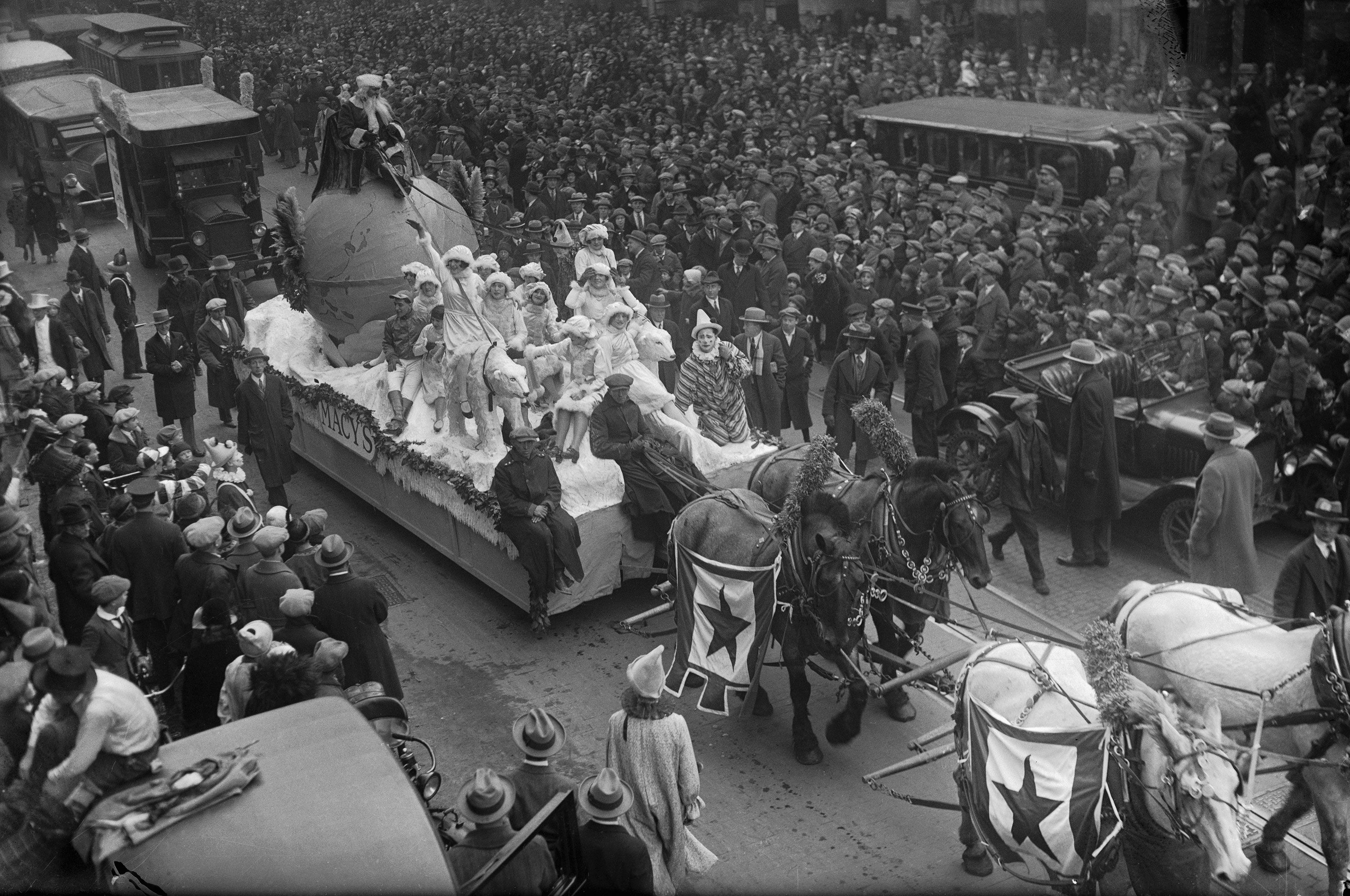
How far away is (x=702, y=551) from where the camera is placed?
29.9ft

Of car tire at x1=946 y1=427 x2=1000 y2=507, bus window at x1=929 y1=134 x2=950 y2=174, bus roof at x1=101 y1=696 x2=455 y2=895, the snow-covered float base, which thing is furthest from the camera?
bus window at x1=929 y1=134 x2=950 y2=174

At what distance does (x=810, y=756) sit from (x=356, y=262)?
7.77m

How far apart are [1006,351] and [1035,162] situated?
22.4 ft

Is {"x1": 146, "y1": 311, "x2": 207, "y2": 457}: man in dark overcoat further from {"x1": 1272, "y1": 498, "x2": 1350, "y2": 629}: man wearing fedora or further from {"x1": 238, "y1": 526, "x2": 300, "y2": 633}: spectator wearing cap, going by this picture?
{"x1": 1272, "y1": 498, "x2": 1350, "y2": 629}: man wearing fedora

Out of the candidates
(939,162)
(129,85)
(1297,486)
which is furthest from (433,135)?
(1297,486)

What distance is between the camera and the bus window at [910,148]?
21.1 m

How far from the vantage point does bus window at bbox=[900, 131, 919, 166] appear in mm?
21125

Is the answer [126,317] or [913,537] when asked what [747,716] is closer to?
[913,537]

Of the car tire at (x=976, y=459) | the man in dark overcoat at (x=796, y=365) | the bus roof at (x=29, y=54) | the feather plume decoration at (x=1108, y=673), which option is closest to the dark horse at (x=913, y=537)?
the feather plume decoration at (x=1108, y=673)

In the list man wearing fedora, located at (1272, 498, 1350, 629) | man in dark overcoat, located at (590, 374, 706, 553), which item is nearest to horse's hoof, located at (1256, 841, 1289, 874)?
man wearing fedora, located at (1272, 498, 1350, 629)

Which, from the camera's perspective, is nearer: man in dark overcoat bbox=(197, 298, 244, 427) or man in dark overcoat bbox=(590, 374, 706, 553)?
man in dark overcoat bbox=(590, 374, 706, 553)

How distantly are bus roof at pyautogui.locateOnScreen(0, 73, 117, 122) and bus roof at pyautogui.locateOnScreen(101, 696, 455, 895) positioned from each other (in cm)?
1641

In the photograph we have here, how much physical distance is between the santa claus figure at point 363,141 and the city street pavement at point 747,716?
11.5 ft

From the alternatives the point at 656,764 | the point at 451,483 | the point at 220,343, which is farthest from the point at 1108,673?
the point at 220,343
